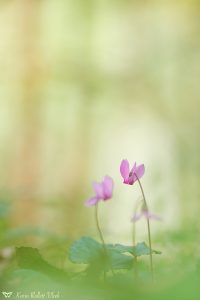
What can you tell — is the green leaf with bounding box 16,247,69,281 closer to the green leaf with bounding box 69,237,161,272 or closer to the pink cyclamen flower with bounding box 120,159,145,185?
the green leaf with bounding box 69,237,161,272

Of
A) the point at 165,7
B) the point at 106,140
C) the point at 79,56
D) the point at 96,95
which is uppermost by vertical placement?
the point at 165,7

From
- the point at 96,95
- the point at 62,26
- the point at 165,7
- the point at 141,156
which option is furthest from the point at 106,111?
the point at 165,7

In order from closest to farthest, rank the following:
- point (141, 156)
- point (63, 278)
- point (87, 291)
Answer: point (87, 291)
point (63, 278)
point (141, 156)

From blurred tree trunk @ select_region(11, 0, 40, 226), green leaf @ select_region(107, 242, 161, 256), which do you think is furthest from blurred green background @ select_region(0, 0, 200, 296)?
green leaf @ select_region(107, 242, 161, 256)

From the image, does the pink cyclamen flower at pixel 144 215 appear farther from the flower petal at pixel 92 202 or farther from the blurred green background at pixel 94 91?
the blurred green background at pixel 94 91

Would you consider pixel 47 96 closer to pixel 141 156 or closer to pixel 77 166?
pixel 77 166

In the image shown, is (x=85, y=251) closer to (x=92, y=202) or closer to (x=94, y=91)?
(x=92, y=202)

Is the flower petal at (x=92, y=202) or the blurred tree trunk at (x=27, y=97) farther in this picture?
the blurred tree trunk at (x=27, y=97)

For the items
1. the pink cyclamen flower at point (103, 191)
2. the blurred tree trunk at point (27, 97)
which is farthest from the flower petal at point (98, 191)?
the blurred tree trunk at point (27, 97)
